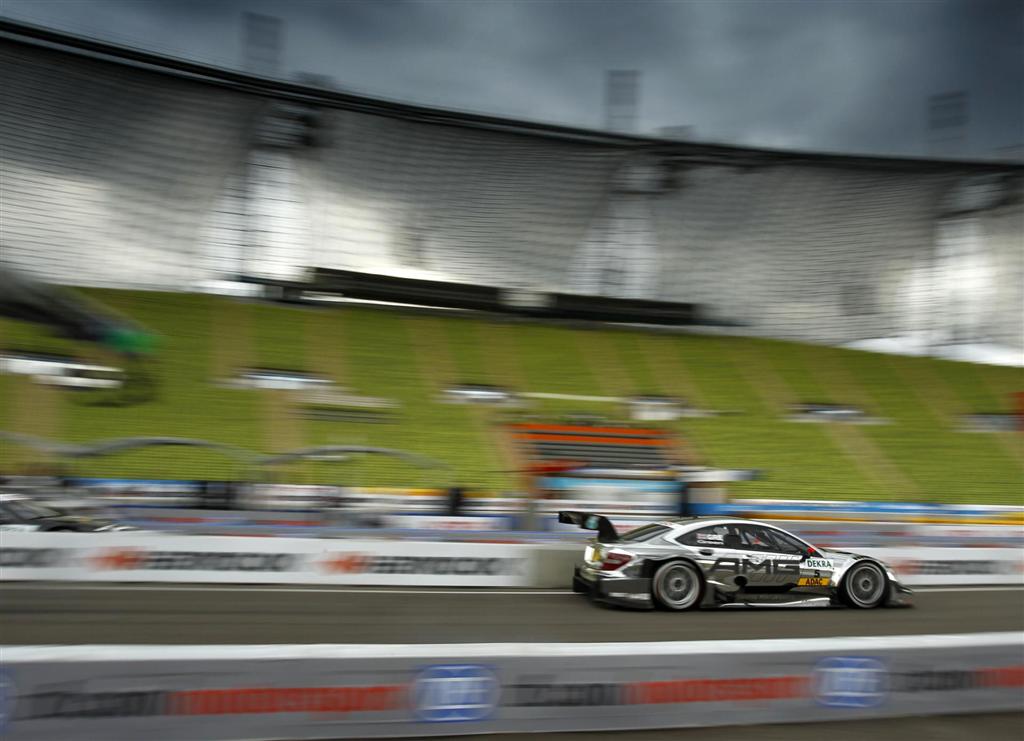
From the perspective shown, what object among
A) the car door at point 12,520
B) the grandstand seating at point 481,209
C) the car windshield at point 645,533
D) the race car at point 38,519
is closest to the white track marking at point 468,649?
the car windshield at point 645,533

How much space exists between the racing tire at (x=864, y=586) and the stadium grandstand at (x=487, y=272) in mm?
13785

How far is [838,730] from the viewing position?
4754 millimetres

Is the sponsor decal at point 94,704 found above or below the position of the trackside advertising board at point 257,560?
above

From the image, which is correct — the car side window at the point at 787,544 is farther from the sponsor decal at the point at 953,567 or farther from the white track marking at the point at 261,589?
the sponsor decal at the point at 953,567

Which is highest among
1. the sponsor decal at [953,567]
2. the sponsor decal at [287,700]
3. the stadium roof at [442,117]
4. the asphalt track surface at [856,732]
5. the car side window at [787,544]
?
the stadium roof at [442,117]

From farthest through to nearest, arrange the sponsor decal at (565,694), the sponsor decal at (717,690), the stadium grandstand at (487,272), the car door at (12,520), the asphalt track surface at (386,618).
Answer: the stadium grandstand at (487,272) → the car door at (12,520) → the asphalt track surface at (386,618) → the sponsor decal at (717,690) → the sponsor decal at (565,694)

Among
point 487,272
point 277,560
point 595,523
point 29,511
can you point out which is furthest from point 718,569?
point 487,272

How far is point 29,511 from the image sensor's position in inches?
451

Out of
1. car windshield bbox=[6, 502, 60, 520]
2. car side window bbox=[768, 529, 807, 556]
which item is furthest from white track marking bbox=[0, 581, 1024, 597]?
car side window bbox=[768, 529, 807, 556]

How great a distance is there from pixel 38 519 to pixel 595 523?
7.77 meters

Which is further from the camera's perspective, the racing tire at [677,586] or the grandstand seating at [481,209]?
the grandstand seating at [481,209]

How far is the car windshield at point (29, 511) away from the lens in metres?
11.3

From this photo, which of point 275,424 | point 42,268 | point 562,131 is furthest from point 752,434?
point 42,268

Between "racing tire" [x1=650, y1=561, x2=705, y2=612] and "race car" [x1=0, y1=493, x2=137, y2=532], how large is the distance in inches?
296
